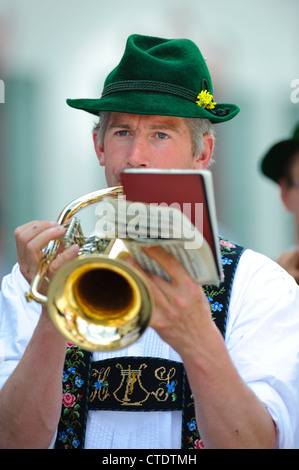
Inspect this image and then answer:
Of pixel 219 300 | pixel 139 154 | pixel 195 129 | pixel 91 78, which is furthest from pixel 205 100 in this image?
pixel 91 78

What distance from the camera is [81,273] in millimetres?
2082

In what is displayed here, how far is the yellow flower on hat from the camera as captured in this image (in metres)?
2.89

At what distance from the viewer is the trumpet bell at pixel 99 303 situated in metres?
2.00

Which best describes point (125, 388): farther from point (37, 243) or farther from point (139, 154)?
point (139, 154)

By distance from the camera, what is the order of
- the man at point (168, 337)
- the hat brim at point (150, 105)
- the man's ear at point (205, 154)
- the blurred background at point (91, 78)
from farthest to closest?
the blurred background at point (91, 78) < the man's ear at point (205, 154) < the hat brim at point (150, 105) < the man at point (168, 337)

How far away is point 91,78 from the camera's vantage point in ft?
23.0

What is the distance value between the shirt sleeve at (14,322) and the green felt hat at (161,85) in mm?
817

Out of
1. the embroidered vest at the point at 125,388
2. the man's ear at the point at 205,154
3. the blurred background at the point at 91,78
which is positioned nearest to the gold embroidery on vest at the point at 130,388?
the embroidered vest at the point at 125,388

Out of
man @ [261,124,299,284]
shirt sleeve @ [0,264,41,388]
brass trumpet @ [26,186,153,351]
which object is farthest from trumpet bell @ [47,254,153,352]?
man @ [261,124,299,284]

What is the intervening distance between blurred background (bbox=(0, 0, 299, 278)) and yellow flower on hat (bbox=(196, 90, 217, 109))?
13.5 feet

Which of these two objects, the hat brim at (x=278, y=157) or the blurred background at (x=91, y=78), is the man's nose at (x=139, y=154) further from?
the blurred background at (x=91, y=78)

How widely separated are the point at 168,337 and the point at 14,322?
897 mm
